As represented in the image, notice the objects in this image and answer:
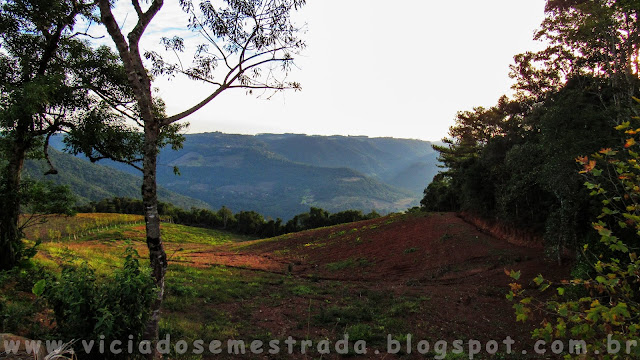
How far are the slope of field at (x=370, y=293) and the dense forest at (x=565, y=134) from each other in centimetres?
216

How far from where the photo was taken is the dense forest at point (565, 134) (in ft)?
37.5

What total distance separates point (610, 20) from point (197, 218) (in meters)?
73.4

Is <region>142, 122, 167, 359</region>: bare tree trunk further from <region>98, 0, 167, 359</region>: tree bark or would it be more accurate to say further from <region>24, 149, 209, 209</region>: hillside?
<region>24, 149, 209, 209</region>: hillside

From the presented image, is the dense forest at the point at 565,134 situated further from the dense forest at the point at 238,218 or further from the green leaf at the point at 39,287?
the dense forest at the point at 238,218

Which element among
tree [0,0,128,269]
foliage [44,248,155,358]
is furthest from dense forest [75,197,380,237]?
foliage [44,248,155,358]

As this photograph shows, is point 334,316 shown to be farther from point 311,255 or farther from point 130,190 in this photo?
point 130,190

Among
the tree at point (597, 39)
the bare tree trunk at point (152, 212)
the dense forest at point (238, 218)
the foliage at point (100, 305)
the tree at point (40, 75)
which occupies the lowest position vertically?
the dense forest at point (238, 218)

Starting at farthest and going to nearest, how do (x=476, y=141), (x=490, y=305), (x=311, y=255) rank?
(x=476, y=141), (x=311, y=255), (x=490, y=305)

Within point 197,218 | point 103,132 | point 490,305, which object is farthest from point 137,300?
point 197,218

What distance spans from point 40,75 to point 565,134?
15553 mm

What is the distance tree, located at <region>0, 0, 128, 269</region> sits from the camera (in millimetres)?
8367

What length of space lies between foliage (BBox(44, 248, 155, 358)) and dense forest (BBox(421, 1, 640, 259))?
8697 mm

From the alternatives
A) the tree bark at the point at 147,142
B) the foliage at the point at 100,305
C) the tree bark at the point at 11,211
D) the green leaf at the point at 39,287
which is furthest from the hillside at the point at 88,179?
the foliage at the point at 100,305

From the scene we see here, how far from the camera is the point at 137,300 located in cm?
481
